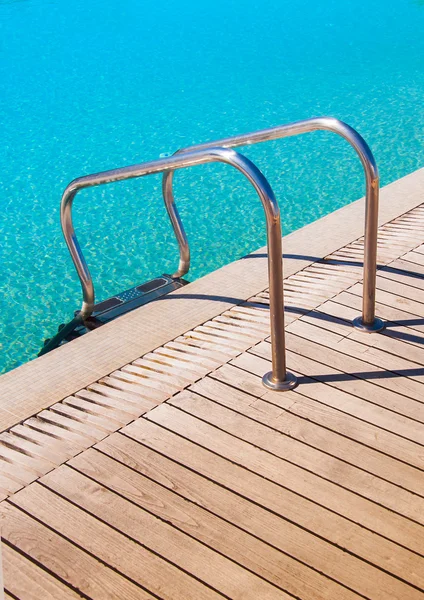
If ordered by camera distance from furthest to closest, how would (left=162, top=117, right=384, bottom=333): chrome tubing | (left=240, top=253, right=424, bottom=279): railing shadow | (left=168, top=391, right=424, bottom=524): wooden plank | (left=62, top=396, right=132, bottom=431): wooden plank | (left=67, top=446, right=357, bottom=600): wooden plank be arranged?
1. (left=240, top=253, right=424, bottom=279): railing shadow
2. (left=162, top=117, right=384, bottom=333): chrome tubing
3. (left=62, top=396, right=132, bottom=431): wooden plank
4. (left=168, top=391, right=424, bottom=524): wooden plank
5. (left=67, top=446, right=357, bottom=600): wooden plank

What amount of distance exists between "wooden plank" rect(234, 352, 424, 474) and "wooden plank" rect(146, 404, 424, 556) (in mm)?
228

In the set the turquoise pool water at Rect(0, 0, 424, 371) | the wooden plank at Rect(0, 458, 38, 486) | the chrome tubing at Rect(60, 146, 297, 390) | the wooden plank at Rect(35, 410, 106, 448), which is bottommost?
the turquoise pool water at Rect(0, 0, 424, 371)

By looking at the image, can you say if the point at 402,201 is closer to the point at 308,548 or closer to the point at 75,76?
the point at 308,548

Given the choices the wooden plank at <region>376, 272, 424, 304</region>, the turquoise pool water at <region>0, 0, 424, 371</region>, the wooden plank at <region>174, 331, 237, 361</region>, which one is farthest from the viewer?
the turquoise pool water at <region>0, 0, 424, 371</region>

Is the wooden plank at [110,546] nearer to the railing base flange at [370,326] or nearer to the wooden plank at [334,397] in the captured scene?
the wooden plank at [334,397]

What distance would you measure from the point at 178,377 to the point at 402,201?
2.46 m

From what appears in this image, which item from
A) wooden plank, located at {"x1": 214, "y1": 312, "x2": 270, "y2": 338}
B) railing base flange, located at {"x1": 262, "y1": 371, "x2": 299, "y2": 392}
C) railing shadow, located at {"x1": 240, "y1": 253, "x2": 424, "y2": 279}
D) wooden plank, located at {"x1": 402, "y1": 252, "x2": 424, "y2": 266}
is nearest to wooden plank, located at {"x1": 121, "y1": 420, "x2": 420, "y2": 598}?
railing base flange, located at {"x1": 262, "y1": 371, "x2": 299, "y2": 392}

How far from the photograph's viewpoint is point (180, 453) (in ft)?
8.06

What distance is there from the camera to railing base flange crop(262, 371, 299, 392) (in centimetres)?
278

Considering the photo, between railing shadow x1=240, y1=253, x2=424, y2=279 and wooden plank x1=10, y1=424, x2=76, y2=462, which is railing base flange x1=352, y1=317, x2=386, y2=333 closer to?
railing shadow x1=240, y1=253, x2=424, y2=279

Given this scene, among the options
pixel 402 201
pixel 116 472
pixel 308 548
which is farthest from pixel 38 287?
pixel 308 548

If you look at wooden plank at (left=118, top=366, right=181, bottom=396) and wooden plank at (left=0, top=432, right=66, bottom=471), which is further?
Answer: wooden plank at (left=118, top=366, right=181, bottom=396)

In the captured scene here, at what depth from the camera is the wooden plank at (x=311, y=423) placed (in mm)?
2326

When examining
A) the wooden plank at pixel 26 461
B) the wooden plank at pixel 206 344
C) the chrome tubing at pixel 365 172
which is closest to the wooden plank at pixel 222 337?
the wooden plank at pixel 206 344
